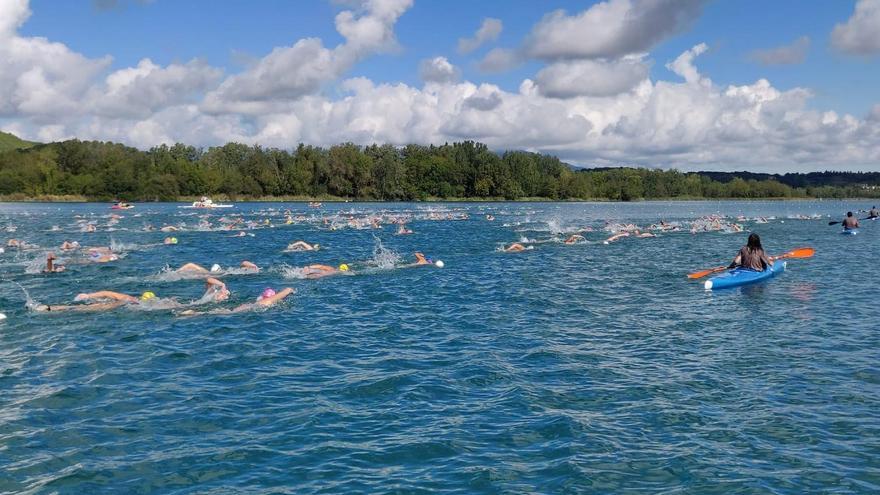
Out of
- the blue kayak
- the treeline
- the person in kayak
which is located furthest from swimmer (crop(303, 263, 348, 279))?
the treeline

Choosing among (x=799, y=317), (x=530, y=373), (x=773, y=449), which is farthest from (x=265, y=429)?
(x=799, y=317)

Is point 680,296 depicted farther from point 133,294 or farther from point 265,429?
point 133,294

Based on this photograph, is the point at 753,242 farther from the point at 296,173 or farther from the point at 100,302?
the point at 296,173

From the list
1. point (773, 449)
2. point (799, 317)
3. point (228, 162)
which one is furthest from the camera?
point (228, 162)

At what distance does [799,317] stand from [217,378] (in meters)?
14.1

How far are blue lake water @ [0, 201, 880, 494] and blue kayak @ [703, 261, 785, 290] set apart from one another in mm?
592

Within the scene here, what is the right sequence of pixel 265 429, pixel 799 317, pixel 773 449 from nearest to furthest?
1. pixel 773 449
2. pixel 265 429
3. pixel 799 317

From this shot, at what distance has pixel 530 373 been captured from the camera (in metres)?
11.6

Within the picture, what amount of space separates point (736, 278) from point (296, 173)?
438 feet

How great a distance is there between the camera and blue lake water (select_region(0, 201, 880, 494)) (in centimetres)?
769

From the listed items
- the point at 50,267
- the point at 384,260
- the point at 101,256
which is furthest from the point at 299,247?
the point at 50,267

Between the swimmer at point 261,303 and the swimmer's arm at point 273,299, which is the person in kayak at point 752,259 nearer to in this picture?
the swimmer's arm at point 273,299

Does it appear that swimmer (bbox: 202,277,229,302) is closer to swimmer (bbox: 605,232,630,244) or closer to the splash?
the splash

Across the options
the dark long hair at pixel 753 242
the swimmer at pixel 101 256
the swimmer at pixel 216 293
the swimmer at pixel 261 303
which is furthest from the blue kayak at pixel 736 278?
the swimmer at pixel 101 256
